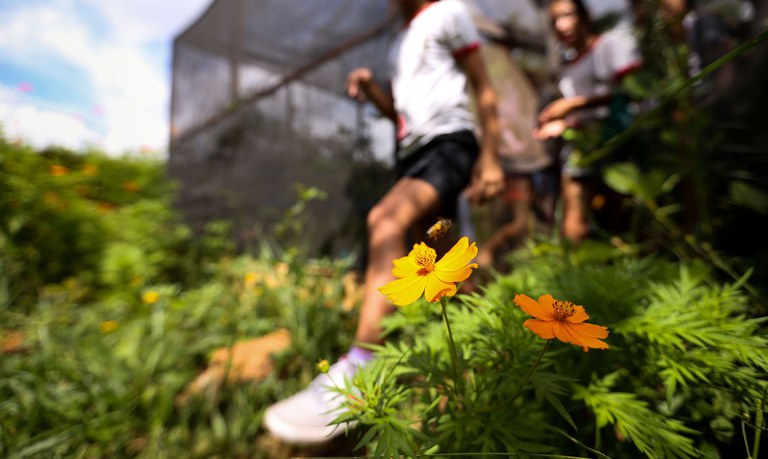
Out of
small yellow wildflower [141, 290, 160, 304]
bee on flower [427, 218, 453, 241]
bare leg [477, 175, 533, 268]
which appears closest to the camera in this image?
bee on flower [427, 218, 453, 241]

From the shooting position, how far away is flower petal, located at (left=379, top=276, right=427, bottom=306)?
0.32 m

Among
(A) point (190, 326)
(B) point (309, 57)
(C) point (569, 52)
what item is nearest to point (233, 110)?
(B) point (309, 57)

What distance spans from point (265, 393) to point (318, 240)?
52.0 inches

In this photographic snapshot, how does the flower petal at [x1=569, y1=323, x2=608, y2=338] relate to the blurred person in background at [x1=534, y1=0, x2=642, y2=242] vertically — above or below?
below

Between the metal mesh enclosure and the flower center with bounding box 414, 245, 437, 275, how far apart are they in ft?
5.08

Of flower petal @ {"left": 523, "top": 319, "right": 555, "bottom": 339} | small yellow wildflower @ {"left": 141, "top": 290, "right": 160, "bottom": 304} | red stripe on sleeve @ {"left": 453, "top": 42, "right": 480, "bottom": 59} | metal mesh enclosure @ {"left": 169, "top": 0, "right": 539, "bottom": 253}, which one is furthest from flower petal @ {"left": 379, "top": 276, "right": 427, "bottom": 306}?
small yellow wildflower @ {"left": 141, "top": 290, "right": 160, "bottom": 304}

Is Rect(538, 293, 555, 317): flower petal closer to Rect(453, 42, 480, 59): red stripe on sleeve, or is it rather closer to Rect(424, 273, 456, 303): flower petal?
Rect(424, 273, 456, 303): flower petal

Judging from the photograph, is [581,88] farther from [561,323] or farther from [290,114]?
[290,114]

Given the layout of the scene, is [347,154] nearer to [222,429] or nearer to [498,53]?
[222,429]

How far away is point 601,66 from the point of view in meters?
1.86

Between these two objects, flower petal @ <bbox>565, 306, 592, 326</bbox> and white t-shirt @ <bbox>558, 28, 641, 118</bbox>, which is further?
white t-shirt @ <bbox>558, 28, 641, 118</bbox>

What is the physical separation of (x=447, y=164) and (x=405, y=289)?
0.83 meters

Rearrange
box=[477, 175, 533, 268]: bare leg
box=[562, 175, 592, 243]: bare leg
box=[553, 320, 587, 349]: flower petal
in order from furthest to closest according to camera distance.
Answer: box=[477, 175, 533, 268]: bare leg
box=[562, 175, 592, 243]: bare leg
box=[553, 320, 587, 349]: flower petal

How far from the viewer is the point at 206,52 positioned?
5.05m
